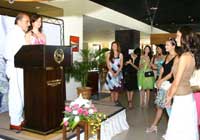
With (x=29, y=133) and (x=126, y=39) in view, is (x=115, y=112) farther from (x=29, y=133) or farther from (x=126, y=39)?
(x=126, y=39)

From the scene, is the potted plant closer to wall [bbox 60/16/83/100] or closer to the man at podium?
wall [bbox 60/16/83/100]

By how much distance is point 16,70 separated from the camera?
123 inches

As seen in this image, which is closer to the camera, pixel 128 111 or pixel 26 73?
pixel 26 73

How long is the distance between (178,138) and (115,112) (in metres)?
1.46

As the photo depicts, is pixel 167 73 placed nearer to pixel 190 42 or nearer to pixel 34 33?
pixel 190 42

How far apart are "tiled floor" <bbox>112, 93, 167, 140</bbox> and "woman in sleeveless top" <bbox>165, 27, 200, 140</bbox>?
120cm

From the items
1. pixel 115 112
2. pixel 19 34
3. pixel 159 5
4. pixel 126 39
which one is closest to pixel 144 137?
pixel 115 112

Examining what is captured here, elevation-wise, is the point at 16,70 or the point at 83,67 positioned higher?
the point at 16,70

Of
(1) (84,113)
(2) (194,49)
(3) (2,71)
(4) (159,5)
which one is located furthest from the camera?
(4) (159,5)

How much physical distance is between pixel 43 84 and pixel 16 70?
0.51 metres

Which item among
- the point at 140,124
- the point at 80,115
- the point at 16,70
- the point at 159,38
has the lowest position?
the point at 140,124

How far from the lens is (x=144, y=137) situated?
4270 millimetres

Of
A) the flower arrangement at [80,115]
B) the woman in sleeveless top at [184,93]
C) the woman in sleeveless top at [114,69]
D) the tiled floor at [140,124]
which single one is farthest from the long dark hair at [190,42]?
the woman in sleeveless top at [114,69]

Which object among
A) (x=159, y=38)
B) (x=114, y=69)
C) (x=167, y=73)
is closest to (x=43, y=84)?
(x=167, y=73)
